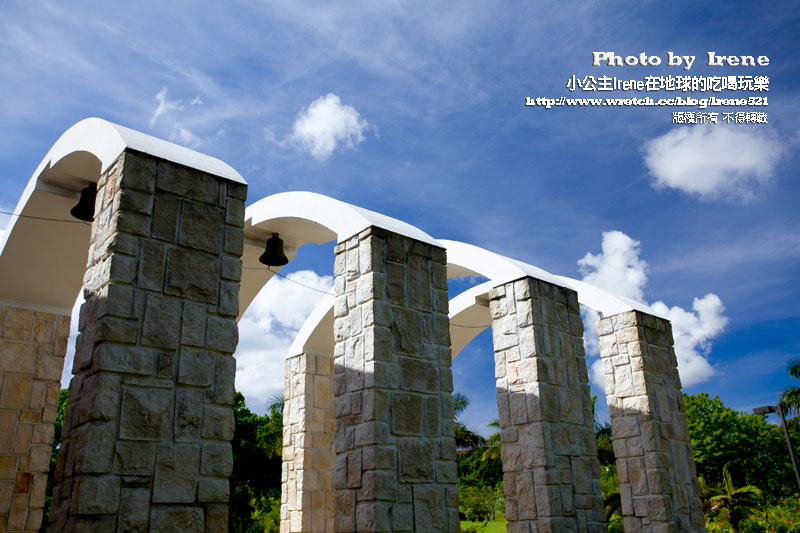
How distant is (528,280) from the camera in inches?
302

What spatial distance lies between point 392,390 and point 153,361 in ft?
7.06

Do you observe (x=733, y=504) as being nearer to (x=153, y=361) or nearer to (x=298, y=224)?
(x=298, y=224)

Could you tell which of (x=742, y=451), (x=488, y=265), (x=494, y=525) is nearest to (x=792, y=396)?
(x=742, y=451)

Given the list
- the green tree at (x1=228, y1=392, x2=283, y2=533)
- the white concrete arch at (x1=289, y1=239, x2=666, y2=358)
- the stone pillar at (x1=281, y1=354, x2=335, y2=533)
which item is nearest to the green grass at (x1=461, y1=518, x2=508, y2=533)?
the green tree at (x1=228, y1=392, x2=283, y2=533)

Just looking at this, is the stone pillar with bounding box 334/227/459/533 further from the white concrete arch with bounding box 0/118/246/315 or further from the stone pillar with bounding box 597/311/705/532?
the stone pillar with bounding box 597/311/705/532

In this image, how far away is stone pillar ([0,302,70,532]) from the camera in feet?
25.2

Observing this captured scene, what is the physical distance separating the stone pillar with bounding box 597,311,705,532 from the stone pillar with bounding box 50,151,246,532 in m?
5.63

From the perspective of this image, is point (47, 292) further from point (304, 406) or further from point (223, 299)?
point (223, 299)

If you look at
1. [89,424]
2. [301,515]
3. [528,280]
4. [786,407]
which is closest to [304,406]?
[301,515]

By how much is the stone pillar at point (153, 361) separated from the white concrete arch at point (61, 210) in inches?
12.0

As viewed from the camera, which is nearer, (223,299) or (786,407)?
(223,299)

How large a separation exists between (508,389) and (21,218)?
591 centimetres

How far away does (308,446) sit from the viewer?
960cm

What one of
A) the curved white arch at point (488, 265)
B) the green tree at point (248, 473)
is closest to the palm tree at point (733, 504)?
the curved white arch at point (488, 265)
